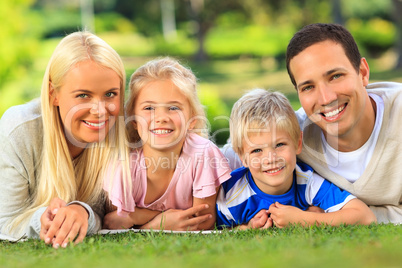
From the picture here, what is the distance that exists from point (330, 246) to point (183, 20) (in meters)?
38.9

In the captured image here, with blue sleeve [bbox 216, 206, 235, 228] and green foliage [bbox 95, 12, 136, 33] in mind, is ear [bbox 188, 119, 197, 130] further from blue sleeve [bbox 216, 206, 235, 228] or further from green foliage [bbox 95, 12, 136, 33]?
green foliage [bbox 95, 12, 136, 33]

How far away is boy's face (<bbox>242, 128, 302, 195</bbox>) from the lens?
3.95 meters

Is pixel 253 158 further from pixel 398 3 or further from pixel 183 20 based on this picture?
pixel 183 20

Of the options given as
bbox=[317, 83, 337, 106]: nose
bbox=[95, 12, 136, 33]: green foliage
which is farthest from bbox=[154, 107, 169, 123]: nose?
bbox=[95, 12, 136, 33]: green foliage

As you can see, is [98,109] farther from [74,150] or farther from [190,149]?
[190,149]

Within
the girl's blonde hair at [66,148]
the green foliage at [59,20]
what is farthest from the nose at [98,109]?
the green foliage at [59,20]

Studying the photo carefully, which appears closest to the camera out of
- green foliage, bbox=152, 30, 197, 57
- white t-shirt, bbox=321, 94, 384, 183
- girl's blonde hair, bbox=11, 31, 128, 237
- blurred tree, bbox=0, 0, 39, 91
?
girl's blonde hair, bbox=11, 31, 128, 237

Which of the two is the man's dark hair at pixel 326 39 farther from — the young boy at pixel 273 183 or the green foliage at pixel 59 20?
the green foliage at pixel 59 20

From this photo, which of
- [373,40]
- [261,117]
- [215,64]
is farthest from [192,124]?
[373,40]

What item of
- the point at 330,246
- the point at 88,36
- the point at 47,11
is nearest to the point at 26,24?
the point at 88,36

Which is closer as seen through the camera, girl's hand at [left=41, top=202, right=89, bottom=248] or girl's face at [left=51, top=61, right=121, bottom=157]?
girl's hand at [left=41, top=202, right=89, bottom=248]

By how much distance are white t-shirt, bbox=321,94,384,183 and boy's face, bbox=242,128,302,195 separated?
1.32ft

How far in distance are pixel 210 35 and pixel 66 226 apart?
3249 centimetres

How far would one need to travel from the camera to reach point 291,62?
4109 mm
